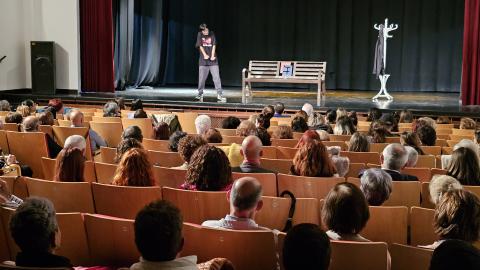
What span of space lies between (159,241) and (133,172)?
1640 millimetres

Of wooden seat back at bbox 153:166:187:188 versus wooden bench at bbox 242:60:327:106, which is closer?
wooden seat back at bbox 153:166:187:188

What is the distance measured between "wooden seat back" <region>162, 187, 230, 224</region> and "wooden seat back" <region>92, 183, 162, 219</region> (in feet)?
0.33

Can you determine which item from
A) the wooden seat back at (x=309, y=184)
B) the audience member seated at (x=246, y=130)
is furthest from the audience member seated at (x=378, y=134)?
the wooden seat back at (x=309, y=184)

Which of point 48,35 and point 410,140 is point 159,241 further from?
point 48,35

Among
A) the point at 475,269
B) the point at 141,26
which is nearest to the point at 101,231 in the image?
the point at 475,269


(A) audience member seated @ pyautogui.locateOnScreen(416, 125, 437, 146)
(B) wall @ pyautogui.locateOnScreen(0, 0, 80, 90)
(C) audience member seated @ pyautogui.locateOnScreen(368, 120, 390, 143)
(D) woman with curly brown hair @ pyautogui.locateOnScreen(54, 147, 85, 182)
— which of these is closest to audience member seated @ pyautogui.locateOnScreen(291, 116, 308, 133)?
(C) audience member seated @ pyautogui.locateOnScreen(368, 120, 390, 143)

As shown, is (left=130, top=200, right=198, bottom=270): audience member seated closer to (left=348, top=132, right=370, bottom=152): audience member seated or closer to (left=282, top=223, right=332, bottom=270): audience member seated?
(left=282, top=223, right=332, bottom=270): audience member seated

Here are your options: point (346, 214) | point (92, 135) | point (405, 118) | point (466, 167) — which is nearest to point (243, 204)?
point (346, 214)

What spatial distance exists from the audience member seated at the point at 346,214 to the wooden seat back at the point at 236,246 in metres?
0.31

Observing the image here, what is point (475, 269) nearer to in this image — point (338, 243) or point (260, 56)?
point (338, 243)

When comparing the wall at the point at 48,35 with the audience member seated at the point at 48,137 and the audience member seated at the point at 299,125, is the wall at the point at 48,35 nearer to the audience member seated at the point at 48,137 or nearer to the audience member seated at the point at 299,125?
the audience member seated at the point at 48,137

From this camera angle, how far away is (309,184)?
4.25 meters

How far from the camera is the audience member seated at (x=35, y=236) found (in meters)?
2.49

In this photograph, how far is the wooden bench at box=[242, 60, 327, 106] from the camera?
39.9 feet
